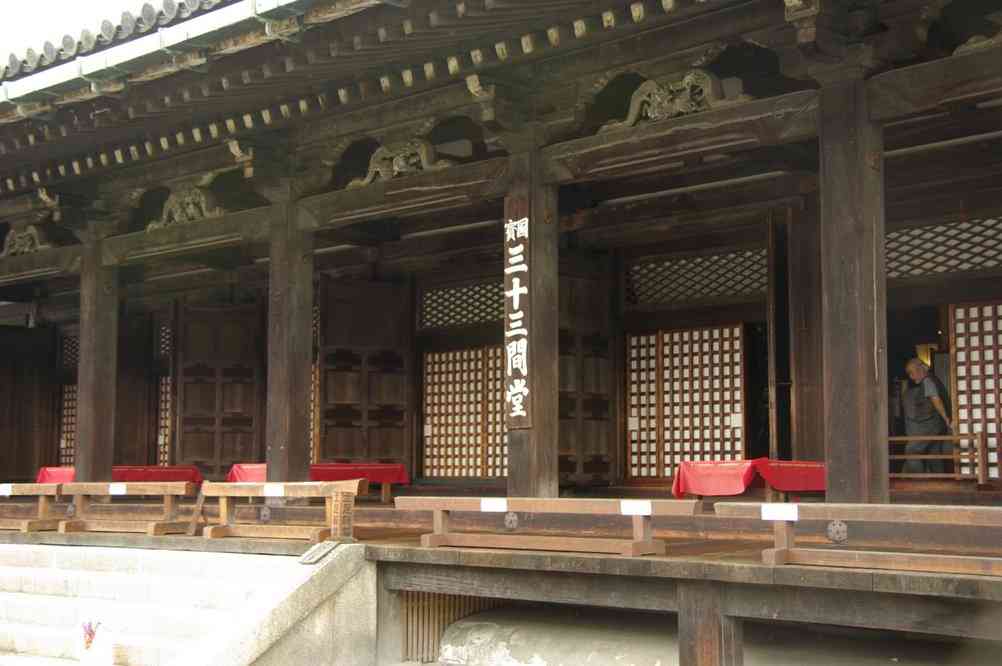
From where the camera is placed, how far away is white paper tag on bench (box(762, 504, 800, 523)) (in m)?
7.09

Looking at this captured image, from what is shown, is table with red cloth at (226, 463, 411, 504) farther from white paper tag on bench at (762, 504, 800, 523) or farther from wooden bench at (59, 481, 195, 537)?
white paper tag on bench at (762, 504, 800, 523)

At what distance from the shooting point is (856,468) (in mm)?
8016

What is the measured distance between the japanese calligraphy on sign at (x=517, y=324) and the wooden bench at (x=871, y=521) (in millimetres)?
2686

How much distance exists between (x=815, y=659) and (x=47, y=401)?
1413 cm

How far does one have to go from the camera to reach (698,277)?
1306 cm

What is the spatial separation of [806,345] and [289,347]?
15.8ft

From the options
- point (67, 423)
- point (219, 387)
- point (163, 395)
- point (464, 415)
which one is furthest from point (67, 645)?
point (67, 423)

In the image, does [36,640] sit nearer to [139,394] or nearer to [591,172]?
[591,172]

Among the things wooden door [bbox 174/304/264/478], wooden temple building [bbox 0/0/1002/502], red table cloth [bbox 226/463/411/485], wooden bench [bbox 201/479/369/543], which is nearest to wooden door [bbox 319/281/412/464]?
wooden temple building [bbox 0/0/1002/502]

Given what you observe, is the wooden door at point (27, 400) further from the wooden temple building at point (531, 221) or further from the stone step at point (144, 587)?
the stone step at point (144, 587)

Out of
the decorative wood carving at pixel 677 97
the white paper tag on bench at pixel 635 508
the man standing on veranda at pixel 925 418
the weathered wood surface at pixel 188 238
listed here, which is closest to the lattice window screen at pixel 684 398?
the man standing on veranda at pixel 925 418

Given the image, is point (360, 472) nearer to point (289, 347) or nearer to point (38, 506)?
point (289, 347)

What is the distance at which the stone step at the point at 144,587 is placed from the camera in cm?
907

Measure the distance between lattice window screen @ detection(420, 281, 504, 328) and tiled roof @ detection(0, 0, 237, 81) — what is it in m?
5.61
